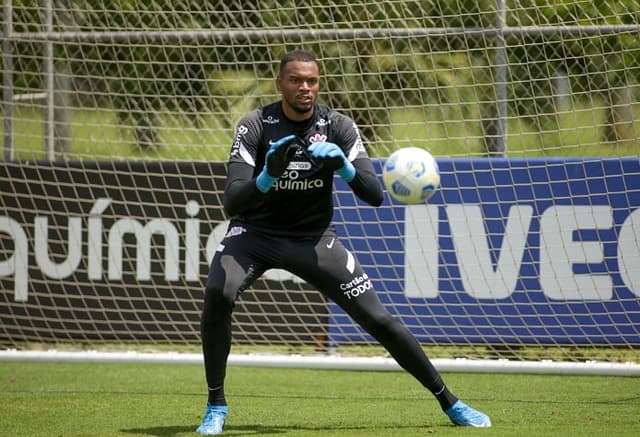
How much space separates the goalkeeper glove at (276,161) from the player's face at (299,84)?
436 millimetres

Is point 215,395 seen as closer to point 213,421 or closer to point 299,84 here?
point 213,421

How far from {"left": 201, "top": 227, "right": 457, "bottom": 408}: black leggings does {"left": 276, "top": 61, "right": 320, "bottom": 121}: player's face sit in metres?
0.79

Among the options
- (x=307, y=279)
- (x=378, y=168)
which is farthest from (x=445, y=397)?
(x=378, y=168)

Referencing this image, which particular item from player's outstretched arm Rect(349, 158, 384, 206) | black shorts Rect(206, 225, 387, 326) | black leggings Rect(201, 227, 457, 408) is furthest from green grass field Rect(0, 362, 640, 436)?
player's outstretched arm Rect(349, 158, 384, 206)

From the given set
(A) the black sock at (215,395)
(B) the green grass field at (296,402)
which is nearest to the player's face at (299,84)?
(A) the black sock at (215,395)

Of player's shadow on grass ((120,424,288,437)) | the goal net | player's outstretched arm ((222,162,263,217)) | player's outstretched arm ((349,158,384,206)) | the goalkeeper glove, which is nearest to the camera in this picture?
the goalkeeper glove

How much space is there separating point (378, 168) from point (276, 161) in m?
3.84

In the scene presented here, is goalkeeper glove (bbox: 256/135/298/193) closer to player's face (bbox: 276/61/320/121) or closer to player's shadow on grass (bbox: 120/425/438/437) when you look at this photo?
player's face (bbox: 276/61/320/121)

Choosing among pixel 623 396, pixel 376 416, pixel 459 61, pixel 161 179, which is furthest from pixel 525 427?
pixel 161 179

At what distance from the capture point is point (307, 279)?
623 cm

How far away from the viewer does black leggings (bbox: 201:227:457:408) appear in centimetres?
606

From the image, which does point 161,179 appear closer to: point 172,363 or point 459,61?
point 172,363

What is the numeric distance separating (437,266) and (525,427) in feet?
10.7

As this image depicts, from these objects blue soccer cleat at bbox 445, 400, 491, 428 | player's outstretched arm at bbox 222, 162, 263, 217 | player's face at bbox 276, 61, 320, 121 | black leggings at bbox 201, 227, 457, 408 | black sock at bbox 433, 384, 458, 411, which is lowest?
blue soccer cleat at bbox 445, 400, 491, 428
